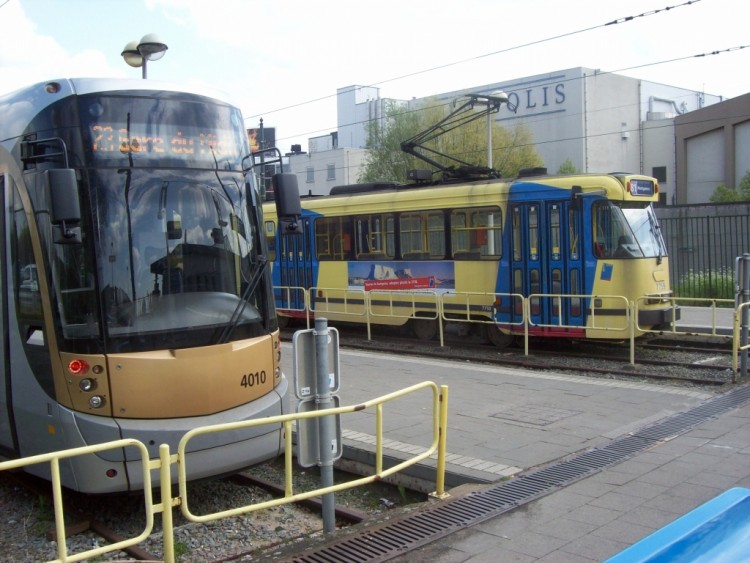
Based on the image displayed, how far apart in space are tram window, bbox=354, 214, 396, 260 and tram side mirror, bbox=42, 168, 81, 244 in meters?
10.6

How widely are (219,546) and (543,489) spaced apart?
103 inches

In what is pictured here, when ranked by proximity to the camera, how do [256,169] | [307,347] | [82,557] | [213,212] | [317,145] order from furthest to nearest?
[317,145] → [256,169] → [213,212] → [307,347] → [82,557]

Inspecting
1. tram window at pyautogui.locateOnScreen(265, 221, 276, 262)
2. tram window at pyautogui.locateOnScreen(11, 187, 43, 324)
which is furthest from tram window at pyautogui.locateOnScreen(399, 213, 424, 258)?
tram window at pyautogui.locateOnScreen(11, 187, 43, 324)

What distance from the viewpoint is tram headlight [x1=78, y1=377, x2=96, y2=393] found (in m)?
5.89

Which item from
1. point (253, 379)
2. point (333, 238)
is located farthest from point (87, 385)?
point (333, 238)

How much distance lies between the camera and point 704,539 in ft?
6.93

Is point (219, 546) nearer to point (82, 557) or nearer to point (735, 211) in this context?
point (82, 557)

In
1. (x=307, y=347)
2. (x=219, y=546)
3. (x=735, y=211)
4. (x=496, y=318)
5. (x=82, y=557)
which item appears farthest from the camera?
(x=735, y=211)

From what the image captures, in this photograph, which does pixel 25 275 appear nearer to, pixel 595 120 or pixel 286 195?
pixel 286 195

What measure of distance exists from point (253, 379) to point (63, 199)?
7.08ft

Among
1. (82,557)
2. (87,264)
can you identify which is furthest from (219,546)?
(87,264)

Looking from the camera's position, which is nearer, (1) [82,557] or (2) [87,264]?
(1) [82,557]

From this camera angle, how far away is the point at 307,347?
5609 mm

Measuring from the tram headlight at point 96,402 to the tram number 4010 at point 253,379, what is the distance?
115 cm
